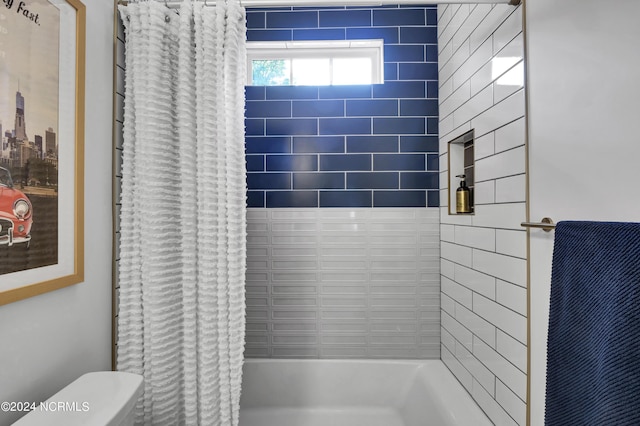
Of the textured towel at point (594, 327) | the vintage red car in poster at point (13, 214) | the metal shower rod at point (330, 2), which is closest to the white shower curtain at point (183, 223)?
the metal shower rod at point (330, 2)

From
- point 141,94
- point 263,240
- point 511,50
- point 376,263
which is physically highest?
point 511,50

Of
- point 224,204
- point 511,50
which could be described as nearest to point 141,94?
point 224,204

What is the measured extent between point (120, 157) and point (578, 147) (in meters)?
1.50

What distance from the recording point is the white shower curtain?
1.13 meters

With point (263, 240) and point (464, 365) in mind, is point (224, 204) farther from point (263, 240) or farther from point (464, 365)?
point (464, 365)

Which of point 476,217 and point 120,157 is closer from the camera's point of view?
point 120,157

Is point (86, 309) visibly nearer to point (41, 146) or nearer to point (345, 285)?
point (41, 146)

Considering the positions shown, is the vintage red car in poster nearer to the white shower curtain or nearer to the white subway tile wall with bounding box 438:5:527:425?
the white shower curtain

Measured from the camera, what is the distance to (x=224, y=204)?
1.15 metres

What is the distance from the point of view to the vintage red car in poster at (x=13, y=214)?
0.74 metres

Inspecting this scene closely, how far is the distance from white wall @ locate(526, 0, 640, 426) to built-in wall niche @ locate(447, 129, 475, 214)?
1.80 ft

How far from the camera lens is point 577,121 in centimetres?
77

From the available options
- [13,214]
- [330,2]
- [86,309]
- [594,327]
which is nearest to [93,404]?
[86,309]

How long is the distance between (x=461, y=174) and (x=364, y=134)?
59 centimetres
